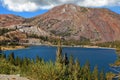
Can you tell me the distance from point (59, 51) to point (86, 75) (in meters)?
26.6

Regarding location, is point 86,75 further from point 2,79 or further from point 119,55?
point 2,79

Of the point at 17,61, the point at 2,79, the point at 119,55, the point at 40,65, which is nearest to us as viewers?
the point at 2,79

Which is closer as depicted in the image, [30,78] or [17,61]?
[30,78]

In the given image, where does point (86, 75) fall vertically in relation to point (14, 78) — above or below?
below

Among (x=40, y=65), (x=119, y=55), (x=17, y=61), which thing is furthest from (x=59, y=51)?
(x=40, y=65)

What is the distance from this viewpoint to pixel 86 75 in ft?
405

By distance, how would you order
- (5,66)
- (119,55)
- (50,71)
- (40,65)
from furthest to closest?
1. (119,55)
2. (5,66)
3. (40,65)
4. (50,71)

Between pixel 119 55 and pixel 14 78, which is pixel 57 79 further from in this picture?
pixel 119 55

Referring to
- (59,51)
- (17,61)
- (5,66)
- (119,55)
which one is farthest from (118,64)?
(17,61)

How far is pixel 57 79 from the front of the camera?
22.2 meters

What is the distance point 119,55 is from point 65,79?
35.9ft

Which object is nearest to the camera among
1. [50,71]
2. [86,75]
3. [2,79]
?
[2,79]

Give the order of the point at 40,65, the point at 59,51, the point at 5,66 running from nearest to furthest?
the point at 40,65 → the point at 5,66 → the point at 59,51

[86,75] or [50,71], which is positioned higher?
[50,71]
